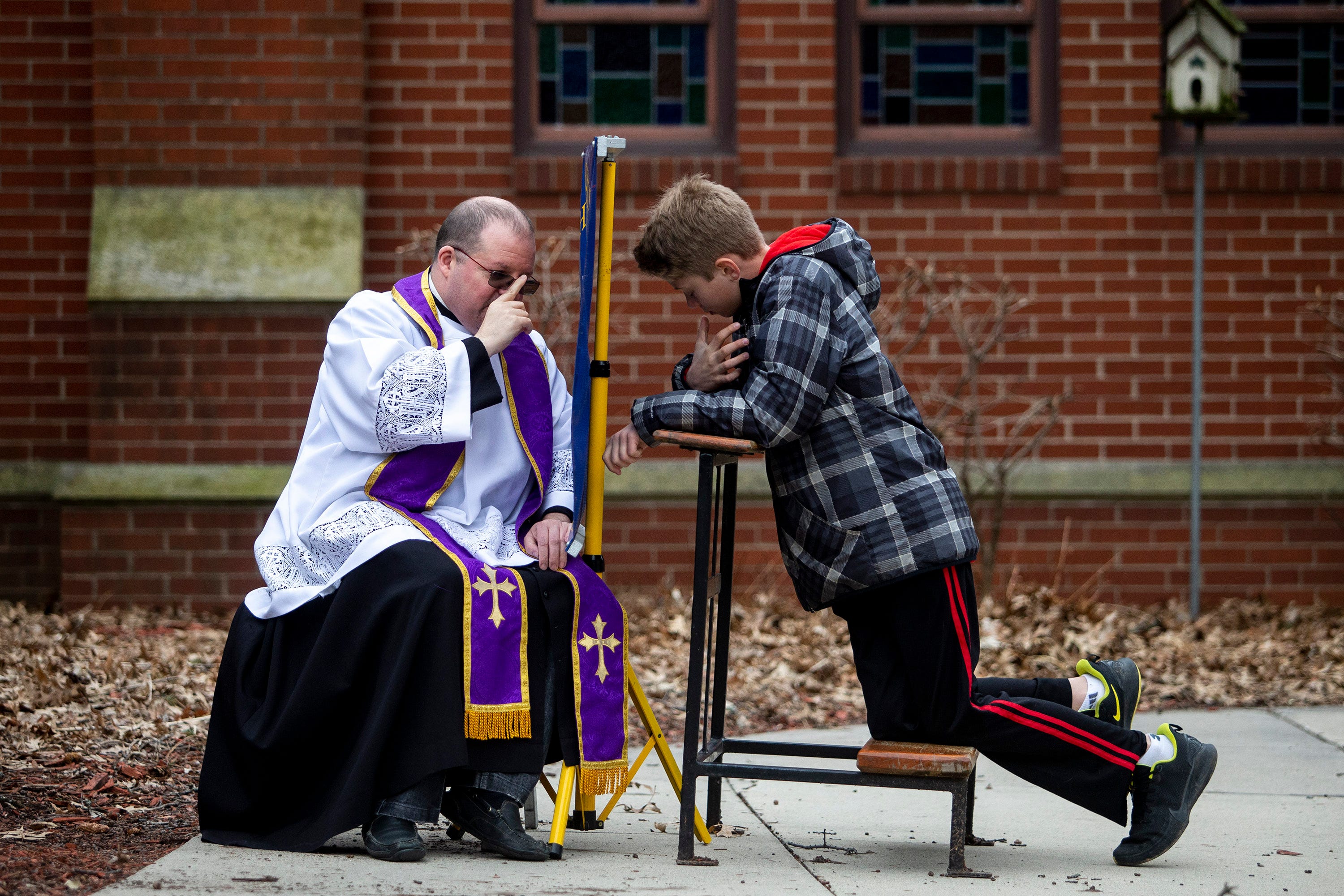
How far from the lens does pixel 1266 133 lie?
7520mm

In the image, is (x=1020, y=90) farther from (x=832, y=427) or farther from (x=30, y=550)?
(x=30, y=550)

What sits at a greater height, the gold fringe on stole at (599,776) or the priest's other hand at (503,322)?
the priest's other hand at (503,322)

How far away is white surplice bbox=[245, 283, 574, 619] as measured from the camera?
3.62 m

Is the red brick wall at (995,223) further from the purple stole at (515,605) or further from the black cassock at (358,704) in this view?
the black cassock at (358,704)

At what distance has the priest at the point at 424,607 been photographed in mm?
3398

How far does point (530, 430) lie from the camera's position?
155 inches

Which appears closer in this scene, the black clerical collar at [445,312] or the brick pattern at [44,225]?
the black clerical collar at [445,312]

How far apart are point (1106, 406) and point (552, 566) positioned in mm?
4502

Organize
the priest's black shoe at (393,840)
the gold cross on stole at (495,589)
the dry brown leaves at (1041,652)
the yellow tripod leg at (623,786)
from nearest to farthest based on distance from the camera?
the priest's black shoe at (393,840)
the gold cross on stole at (495,589)
the yellow tripod leg at (623,786)
the dry brown leaves at (1041,652)

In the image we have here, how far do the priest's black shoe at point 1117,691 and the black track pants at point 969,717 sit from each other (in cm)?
24

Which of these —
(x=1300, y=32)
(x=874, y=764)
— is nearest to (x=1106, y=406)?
(x=1300, y=32)

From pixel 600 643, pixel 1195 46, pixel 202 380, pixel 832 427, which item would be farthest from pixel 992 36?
pixel 600 643

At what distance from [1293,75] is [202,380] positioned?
19.1 feet

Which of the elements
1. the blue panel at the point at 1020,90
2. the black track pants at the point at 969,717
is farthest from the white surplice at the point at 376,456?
the blue panel at the point at 1020,90
